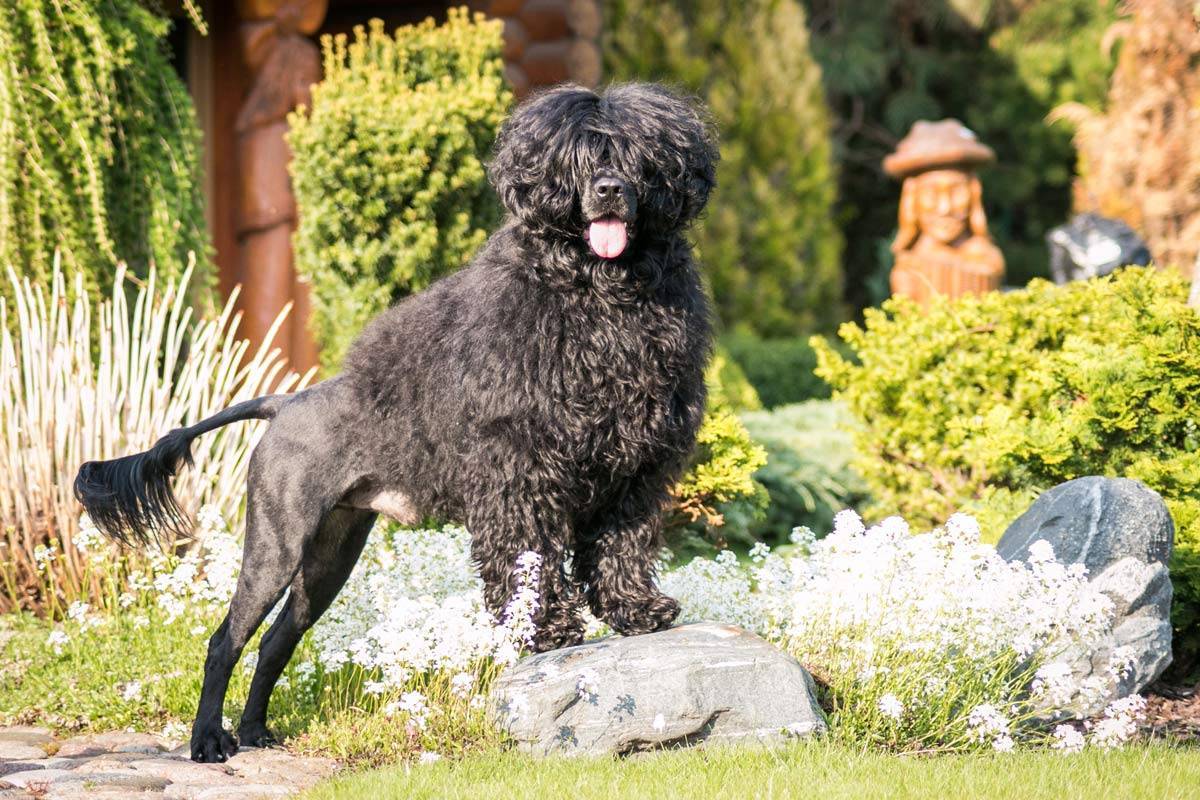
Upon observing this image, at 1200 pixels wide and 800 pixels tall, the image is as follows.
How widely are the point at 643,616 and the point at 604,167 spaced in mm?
1453

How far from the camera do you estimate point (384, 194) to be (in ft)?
24.5

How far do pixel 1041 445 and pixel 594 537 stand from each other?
2.62m

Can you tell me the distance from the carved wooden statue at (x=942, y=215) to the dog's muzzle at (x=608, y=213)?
25.1 feet

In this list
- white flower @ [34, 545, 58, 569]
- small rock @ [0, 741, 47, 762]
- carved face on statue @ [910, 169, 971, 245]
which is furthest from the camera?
carved face on statue @ [910, 169, 971, 245]

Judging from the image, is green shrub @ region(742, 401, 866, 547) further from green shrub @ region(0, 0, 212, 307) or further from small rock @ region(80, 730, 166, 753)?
small rock @ region(80, 730, 166, 753)

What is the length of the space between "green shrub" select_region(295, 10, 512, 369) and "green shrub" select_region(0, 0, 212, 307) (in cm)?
70

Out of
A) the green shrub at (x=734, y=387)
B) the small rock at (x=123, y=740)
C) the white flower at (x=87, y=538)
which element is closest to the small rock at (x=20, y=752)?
the small rock at (x=123, y=740)

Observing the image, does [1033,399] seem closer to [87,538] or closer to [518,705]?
[518,705]

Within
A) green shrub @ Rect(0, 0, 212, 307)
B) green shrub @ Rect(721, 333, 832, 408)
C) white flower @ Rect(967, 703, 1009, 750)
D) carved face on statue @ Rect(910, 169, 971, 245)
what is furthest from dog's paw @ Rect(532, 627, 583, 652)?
green shrub @ Rect(721, 333, 832, 408)

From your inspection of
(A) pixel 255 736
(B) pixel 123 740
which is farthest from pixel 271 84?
(A) pixel 255 736

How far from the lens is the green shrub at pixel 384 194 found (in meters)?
7.38

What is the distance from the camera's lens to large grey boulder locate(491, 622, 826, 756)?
4109 millimetres

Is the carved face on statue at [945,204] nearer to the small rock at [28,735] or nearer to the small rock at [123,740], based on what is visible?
the small rock at [123,740]

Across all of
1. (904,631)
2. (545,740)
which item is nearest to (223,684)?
(545,740)
